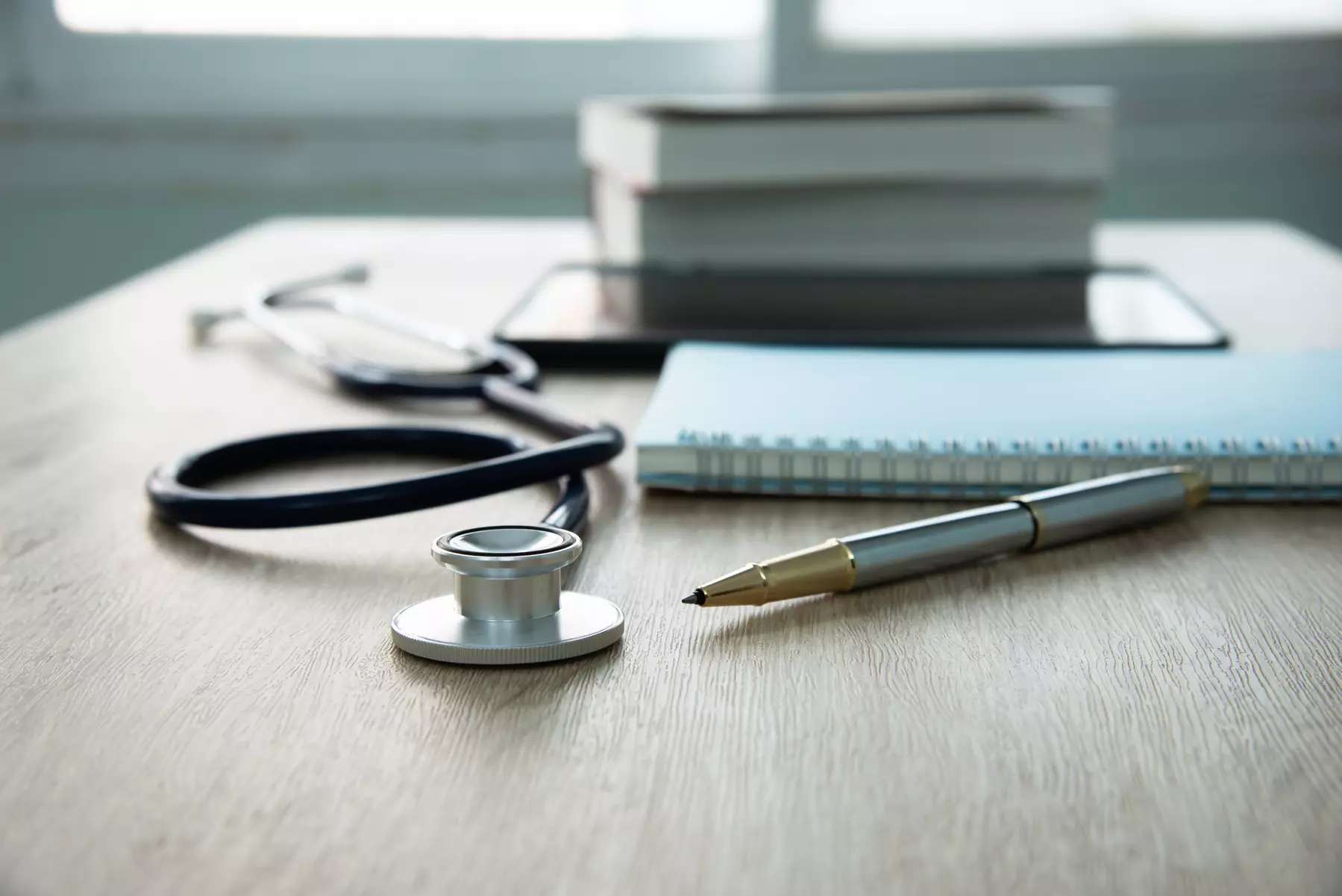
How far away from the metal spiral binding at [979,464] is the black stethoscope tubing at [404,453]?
48mm

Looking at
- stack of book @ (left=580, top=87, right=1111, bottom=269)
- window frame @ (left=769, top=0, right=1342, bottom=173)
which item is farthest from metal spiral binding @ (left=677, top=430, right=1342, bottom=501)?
window frame @ (left=769, top=0, right=1342, bottom=173)

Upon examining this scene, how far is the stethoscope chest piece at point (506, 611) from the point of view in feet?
1.15

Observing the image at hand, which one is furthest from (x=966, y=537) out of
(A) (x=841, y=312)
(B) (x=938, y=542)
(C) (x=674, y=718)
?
(A) (x=841, y=312)

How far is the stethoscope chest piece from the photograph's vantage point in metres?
0.35

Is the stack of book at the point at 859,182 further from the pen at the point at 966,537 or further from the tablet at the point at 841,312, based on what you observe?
the pen at the point at 966,537

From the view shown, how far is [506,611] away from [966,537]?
0.49ft

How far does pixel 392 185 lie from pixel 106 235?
45 centimetres

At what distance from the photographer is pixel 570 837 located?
0.27 m

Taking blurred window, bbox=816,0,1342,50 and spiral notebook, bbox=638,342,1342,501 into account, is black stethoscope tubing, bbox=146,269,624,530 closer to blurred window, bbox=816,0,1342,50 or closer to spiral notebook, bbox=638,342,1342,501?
→ spiral notebook, bbox=638,342,1342,501

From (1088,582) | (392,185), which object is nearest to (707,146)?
(1088,582)

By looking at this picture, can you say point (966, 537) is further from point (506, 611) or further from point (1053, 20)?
point (1053, 20)

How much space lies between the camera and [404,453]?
1.87ft

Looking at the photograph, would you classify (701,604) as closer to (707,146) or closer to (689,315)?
(689,315)

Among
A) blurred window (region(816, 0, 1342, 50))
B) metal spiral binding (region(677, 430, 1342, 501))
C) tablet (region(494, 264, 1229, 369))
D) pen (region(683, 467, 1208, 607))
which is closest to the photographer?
pen (region(683, 467, 1208, 607))
